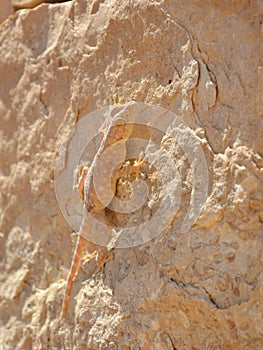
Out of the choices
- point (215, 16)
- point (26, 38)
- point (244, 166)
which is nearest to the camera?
point (244, 166)

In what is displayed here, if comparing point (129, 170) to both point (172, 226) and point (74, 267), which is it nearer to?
point (172, 226)

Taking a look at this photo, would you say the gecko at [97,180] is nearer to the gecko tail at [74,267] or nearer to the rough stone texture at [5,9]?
the gecko tail at [74,267]

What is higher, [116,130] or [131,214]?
[116,130]

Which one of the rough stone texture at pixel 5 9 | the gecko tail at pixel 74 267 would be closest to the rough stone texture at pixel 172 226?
the gecko tail at pixel 74 267

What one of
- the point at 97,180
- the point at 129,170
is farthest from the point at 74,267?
the point at 129,170

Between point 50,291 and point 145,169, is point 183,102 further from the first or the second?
point 50,291

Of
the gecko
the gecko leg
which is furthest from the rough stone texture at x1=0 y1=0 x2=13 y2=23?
the gecko leg

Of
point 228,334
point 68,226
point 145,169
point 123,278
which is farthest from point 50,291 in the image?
point 228,334
